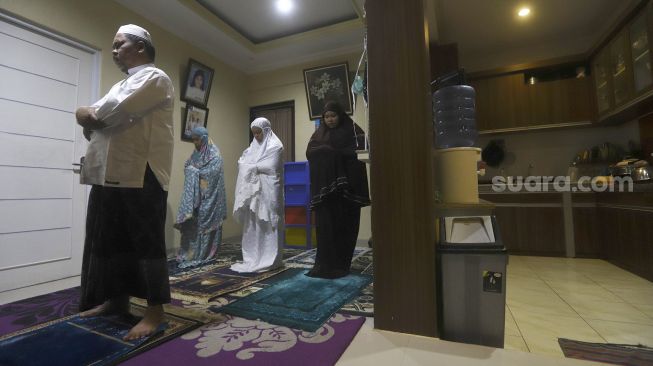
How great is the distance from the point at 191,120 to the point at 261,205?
1.86 metres

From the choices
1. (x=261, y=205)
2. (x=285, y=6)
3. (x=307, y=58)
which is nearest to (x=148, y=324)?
(x=261, y=205)

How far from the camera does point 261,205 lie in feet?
8.93

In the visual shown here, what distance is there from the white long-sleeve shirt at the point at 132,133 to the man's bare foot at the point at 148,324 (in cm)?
59

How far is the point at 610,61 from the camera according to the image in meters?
3.22

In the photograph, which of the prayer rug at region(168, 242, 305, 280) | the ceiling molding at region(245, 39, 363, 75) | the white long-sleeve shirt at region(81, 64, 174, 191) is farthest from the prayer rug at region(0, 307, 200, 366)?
the ceiling molding at region(245, 39, 363, 75)

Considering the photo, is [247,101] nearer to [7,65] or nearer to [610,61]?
[7,65]

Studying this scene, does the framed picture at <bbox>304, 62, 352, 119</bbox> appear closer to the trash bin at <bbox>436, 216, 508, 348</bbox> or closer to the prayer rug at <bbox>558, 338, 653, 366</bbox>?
the trash bin at <bbox>436, 216, 508, 348</bbox>

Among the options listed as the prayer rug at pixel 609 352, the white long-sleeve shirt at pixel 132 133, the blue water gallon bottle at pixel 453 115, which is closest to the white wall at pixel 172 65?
the white long-sleeve shirt at pixel 132 133

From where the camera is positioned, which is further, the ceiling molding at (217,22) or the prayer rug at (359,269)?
the ceiling molding at (217,22)

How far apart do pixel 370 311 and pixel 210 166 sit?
217cm

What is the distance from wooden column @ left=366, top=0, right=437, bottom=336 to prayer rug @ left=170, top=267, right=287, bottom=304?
3.84 ft

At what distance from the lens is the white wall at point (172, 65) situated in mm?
2570

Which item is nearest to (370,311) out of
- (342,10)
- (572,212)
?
(572,212)

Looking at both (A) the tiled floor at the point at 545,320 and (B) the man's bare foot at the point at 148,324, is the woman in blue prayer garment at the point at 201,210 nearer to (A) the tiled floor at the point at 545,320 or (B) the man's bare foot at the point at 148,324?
(A) the tiled floor at the point at 545,320
